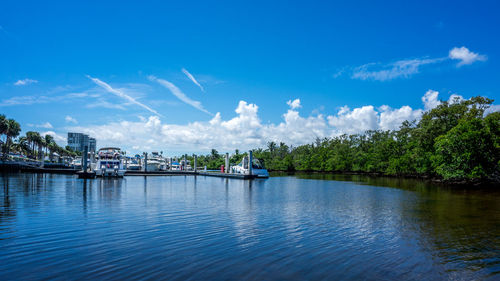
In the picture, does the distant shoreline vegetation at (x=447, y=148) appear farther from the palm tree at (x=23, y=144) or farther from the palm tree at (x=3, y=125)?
the palm tree at (x=23, y=144)

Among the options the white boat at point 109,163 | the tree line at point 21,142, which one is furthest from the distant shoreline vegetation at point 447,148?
the tree line at point 21,142

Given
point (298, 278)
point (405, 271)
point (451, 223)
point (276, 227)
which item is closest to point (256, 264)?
point (298, 278)

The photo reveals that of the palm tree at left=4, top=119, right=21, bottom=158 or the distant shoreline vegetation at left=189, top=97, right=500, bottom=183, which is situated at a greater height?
the palm tree at left=4, top=119, right=21, bottom=158

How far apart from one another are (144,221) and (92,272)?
694cm

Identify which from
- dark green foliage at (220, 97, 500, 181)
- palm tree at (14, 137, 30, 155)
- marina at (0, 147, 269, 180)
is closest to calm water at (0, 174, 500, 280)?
dark green foliage at (220, 97, 500, 181)

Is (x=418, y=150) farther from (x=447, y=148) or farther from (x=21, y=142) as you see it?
(x=21, y=142)

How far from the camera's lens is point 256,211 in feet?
60.2

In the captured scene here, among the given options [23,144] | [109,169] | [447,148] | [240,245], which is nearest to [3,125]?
[23,144]

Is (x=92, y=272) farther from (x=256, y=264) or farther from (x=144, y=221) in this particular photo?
(x=144, y=221)

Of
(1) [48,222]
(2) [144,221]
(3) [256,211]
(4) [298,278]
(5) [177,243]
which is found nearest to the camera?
(4) [298,278]

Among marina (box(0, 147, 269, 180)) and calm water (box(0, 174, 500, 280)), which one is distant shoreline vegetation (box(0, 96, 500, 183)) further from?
calm water (box(0, 174, 500, 280))

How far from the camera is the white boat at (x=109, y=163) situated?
5459 centimetres

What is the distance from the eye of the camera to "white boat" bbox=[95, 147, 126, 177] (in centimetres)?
5459

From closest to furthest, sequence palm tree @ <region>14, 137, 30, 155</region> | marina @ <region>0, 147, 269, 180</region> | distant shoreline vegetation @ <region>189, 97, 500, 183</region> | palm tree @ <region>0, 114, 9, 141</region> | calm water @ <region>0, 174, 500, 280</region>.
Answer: calm water @ <region>0, 174, 500, 280</region>, distant shoreline vegetation @ <region>189, 97, 500, 183</region>, marina @ <region>0, 147, 269, 180</region>, palm tree @ <region>0, 114, 9, 141</region>, palm tree @ <region>14, 137, 30, 155</region>
